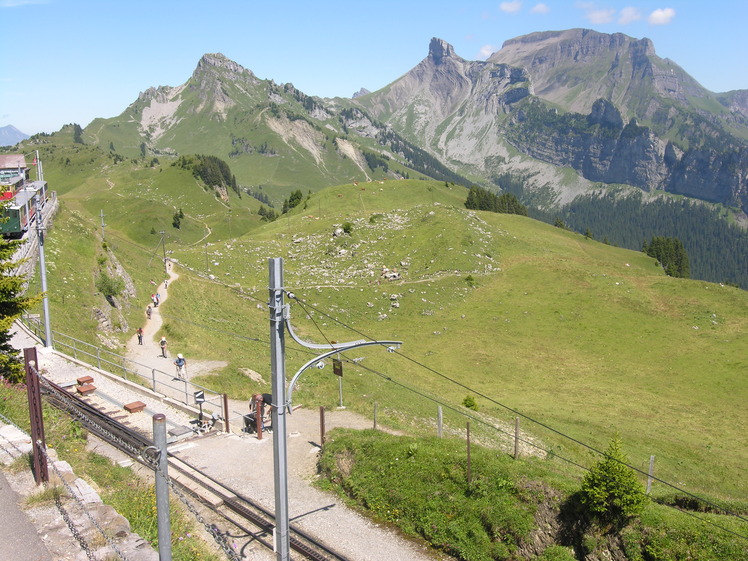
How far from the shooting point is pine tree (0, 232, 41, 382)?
2467 cm

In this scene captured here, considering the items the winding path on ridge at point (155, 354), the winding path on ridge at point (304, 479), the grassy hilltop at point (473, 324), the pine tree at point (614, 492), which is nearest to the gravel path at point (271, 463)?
the winding path on ridge at point (304, 479)

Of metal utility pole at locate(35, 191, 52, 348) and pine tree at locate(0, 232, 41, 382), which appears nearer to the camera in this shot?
pine tree at locate(0, 232, 41, 382)

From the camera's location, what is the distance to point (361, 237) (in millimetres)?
104625

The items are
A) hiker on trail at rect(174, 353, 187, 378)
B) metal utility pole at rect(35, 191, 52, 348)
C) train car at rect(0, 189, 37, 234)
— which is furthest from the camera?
train car at rect(0, 189, 37, 234)

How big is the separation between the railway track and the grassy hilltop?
8.05 metres

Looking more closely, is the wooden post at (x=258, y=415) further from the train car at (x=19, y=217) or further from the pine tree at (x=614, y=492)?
the train car at (x=19, y=217)

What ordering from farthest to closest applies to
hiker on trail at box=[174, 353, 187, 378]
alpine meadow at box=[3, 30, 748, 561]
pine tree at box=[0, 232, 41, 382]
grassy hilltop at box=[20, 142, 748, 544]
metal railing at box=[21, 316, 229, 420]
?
grassy hilltop at box=[20, 142, 748, 544], hiker on trail at box=[174, 353, 187, 378], metal railing at box=[21, 316, 229, 420], pine tree at box=[0, 232, 41, 382], alpine meadow at box=[3, 30, 748, 561]

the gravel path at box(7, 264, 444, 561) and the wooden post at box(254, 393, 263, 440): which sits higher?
the wooden post at box(254, 393, 263, 440)

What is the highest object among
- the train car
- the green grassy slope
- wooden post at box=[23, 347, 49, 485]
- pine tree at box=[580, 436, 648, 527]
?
the train car

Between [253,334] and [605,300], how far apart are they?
176ft

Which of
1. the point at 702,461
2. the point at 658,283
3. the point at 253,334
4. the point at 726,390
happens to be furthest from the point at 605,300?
the point at 253,334

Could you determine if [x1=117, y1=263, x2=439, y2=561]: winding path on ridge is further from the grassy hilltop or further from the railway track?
the grassy hilltop

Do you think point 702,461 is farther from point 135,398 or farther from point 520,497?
point 135,398

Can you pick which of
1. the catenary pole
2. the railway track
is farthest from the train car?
the catenary pole
